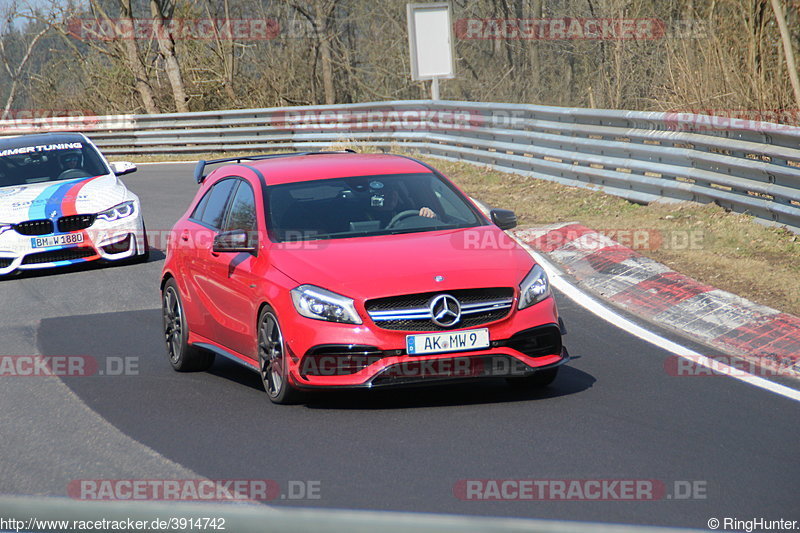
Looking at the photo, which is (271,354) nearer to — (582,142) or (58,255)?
(58,255)

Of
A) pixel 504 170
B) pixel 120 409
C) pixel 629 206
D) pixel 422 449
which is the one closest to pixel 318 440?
pixel 422 449

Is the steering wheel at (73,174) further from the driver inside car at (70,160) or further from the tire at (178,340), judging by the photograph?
the tire at (178,340)

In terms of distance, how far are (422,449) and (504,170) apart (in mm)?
13043

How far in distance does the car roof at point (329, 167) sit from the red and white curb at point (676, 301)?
95.7 inches

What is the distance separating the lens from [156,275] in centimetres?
1320

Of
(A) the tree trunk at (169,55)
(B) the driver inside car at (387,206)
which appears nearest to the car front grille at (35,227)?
(B) the driver inside car at (387,206)

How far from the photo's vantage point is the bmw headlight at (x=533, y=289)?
6921 mm

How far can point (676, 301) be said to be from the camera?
9453 mm

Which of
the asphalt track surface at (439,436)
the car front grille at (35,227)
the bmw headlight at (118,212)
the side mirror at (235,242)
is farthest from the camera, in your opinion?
the bmw headlight at (118,212)

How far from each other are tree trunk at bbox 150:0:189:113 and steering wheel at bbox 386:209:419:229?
28372mm

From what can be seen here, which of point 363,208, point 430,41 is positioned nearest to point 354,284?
point 363,208

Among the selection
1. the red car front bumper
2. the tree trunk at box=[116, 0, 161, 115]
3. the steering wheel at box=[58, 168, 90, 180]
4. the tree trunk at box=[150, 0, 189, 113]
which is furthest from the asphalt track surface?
the tree trunk at box=[116, 0, 161, 115]

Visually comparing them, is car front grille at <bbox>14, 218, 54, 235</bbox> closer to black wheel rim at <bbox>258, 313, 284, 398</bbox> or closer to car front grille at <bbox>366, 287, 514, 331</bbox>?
black wheel rim at <bbox>258, 313, 284, 398</bbox>

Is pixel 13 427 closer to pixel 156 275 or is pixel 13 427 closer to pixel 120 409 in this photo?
pixel 120 409
